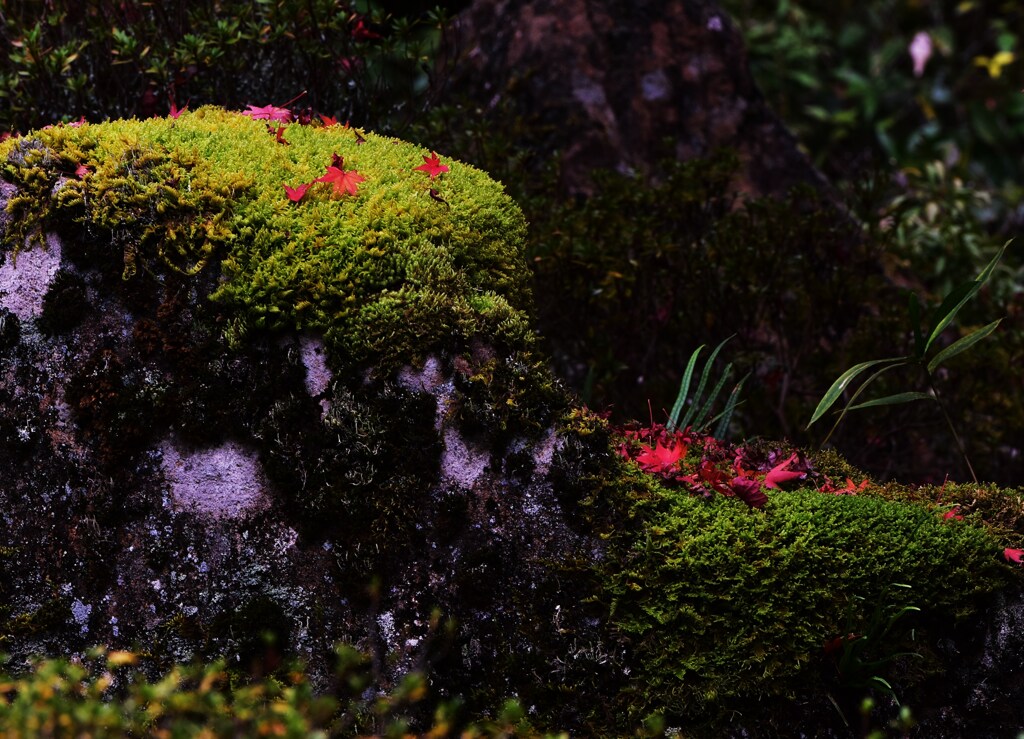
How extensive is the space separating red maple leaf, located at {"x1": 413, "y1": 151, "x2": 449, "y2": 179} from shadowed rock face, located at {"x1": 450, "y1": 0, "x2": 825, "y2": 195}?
2.34 meters

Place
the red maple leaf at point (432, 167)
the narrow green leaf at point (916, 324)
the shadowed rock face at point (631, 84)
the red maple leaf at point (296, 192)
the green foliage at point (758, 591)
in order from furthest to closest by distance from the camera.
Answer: the shadowed rock face at point (631, 84)
the red maple leaf at point (432, 167)
the narrow green leaf at point (916, 324)
the red maple leaf at point (296, 192)
the green foliage at point (758, 591)

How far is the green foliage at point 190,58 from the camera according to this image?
13.2ft

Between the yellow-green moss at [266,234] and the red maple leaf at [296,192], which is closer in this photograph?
the yellow-green moss at [266,234]

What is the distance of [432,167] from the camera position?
10.6 ft

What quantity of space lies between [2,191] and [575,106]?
3.41m

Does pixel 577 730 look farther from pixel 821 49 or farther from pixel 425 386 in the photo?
pixel 821 49

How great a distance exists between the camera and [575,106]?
5.58 m

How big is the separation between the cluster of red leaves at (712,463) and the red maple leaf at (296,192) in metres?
1.22

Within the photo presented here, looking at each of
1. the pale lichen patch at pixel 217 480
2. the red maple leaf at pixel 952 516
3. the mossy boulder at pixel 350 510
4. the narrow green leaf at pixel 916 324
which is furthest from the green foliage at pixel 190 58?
the red maple leaf at pixel 952 516

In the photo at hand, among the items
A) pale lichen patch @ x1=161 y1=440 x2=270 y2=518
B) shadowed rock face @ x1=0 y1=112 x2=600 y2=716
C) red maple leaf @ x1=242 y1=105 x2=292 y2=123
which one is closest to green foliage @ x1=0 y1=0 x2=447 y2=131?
red maple leaf @ x1=242 y1=105 x2=292 y2=123

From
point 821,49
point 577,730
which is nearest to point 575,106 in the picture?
point 577,730

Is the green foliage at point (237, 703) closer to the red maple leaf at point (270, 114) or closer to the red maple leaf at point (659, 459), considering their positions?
the red maple leaf at point (659, 459)

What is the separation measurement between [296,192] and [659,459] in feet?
4.40

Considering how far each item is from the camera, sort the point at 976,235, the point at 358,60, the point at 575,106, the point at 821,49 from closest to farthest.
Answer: the point at 358,60
the point at 575,106
the point at 976,235
the point at 821,49
